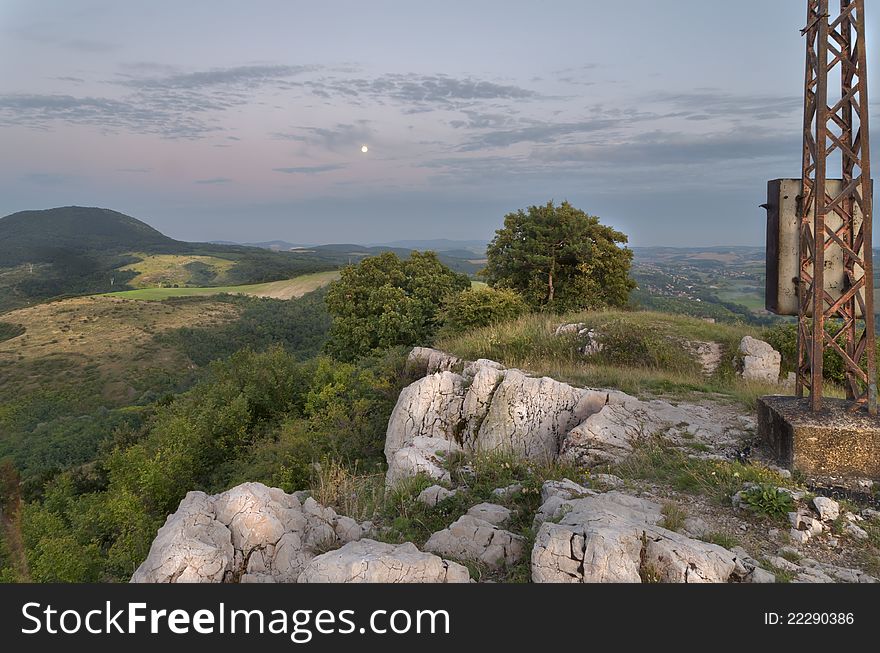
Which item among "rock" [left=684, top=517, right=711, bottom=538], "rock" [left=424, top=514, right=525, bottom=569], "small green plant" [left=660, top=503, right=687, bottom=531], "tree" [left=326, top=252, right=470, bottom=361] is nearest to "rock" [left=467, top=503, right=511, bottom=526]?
"rock" [left=424, top=514, right=525, bottom=569]

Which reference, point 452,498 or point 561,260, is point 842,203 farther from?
point 561,260

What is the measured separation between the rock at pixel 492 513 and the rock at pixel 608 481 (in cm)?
161

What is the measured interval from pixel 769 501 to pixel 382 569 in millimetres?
4937

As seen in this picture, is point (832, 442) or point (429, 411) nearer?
point (832, 442)

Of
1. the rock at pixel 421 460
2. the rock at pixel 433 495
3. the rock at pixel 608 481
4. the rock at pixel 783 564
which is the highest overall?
the rock at pixel 783 564

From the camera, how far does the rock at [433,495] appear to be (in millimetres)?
6883

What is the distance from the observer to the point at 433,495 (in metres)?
7.02

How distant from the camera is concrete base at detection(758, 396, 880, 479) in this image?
6543 millimetres

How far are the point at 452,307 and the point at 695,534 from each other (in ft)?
46.5

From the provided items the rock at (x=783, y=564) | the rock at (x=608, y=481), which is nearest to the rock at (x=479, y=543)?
the rock at (x=608, y=481)

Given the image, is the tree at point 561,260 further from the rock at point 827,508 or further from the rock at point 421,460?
the rock at point 827,508

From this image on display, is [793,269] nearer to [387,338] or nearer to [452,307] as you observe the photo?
[452,307]

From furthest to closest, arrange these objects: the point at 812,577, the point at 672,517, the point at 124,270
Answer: the point at 124,270
the point at 672,517
the point at 812,577

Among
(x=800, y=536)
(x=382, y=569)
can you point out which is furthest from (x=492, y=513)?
(x=800, y=536)
